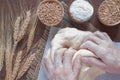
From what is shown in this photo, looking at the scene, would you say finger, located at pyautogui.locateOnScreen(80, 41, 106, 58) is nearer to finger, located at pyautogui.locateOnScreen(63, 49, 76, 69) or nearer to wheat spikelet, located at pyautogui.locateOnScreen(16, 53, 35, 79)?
finger, located at pyautogui.locateOnScreen(63, 49, 76, 69)

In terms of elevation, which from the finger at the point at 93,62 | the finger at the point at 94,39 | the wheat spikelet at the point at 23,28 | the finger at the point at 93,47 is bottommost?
the finger at the point at 93,62

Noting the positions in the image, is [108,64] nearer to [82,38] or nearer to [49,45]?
[82,38]

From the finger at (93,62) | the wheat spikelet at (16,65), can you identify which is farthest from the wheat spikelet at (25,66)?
the finger at (93,62)

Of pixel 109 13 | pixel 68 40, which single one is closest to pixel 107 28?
pixel 109 13

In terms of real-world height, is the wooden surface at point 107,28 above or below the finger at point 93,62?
above

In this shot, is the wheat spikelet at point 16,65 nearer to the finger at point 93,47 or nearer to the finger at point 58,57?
the finger at point 58,57

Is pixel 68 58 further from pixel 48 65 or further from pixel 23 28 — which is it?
pixel 23 28

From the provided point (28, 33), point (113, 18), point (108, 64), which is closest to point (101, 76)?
point (108, 64)
